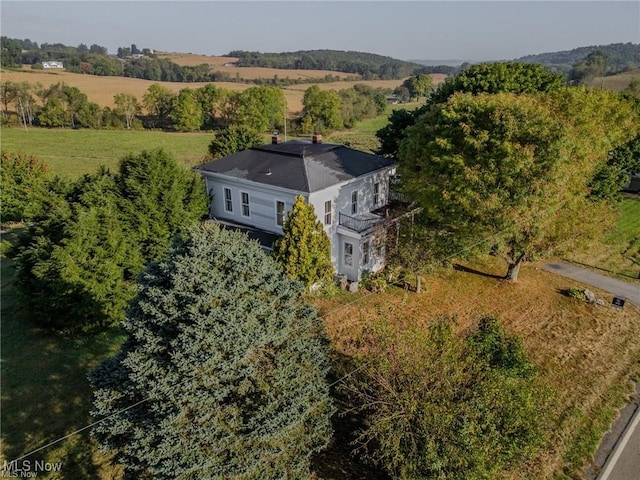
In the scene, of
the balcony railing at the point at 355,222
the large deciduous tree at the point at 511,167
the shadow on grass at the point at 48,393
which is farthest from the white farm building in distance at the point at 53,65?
the large deciduous tree at the point at 511,167

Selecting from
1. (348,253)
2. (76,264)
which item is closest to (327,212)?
(348,253)

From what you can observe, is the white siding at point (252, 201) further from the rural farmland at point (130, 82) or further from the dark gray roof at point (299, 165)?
the rural farmland at point (130, 82)

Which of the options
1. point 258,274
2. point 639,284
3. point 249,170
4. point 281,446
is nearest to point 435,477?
point 281,446

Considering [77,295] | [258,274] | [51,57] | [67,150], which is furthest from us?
[51,57]

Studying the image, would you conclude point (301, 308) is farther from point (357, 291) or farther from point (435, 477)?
point (357, 291)

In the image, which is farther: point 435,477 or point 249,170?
point 249,170

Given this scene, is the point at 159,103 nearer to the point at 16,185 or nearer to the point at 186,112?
the point at 186,112

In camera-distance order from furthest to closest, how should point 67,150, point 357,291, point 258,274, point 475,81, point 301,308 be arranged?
point 67,150 → point 475,81 → point 357,291 → point 301,308 → point 258,274
